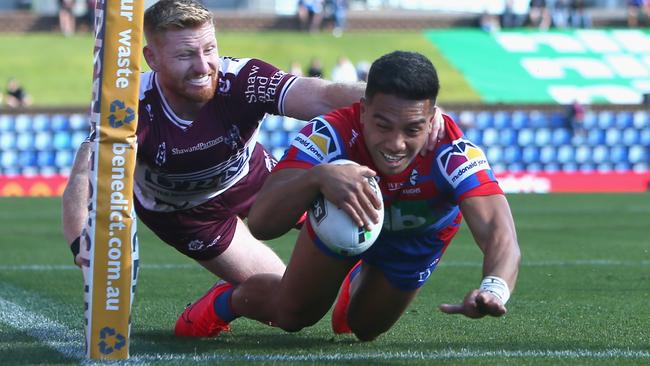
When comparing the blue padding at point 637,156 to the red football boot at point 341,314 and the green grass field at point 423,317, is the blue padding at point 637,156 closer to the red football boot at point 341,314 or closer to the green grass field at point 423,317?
the green grass field at point 423,317

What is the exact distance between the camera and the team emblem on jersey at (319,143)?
4.99 meters

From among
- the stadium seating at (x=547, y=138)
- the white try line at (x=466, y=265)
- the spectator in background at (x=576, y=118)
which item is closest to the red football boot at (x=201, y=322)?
the white try line at (x=466, y=265)

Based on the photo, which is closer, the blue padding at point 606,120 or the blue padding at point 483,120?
the blue padding at point 483,120

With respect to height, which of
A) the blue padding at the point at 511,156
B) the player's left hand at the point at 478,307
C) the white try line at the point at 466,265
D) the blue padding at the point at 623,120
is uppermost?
the player's left hand at the point at 478,307

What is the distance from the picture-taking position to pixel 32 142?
23.3 meters

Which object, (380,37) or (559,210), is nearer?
(559,210)

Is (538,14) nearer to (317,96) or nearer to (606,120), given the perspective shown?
(606,120)

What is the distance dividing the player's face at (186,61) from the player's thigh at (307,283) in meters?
0.93

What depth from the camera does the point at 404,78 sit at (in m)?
4.57

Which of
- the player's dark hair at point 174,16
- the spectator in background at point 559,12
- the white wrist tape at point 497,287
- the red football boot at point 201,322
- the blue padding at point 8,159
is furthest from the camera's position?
the spectator in background at point 559,12

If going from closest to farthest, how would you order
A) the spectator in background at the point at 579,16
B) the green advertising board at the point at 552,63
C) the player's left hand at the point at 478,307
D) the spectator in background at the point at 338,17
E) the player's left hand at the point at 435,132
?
the player's left hand at the point at 478,307 < the player's left hand at the point at 435,132 < the green advertising board at the point at 552,63 < the spectator in background at the point at 579,16 < the spectator in background at the point at 338,17

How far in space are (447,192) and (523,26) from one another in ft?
104

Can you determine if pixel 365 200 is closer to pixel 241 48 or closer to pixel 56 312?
pixel 56 312

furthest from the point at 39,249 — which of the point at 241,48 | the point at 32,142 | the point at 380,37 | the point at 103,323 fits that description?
the point at 380,37
